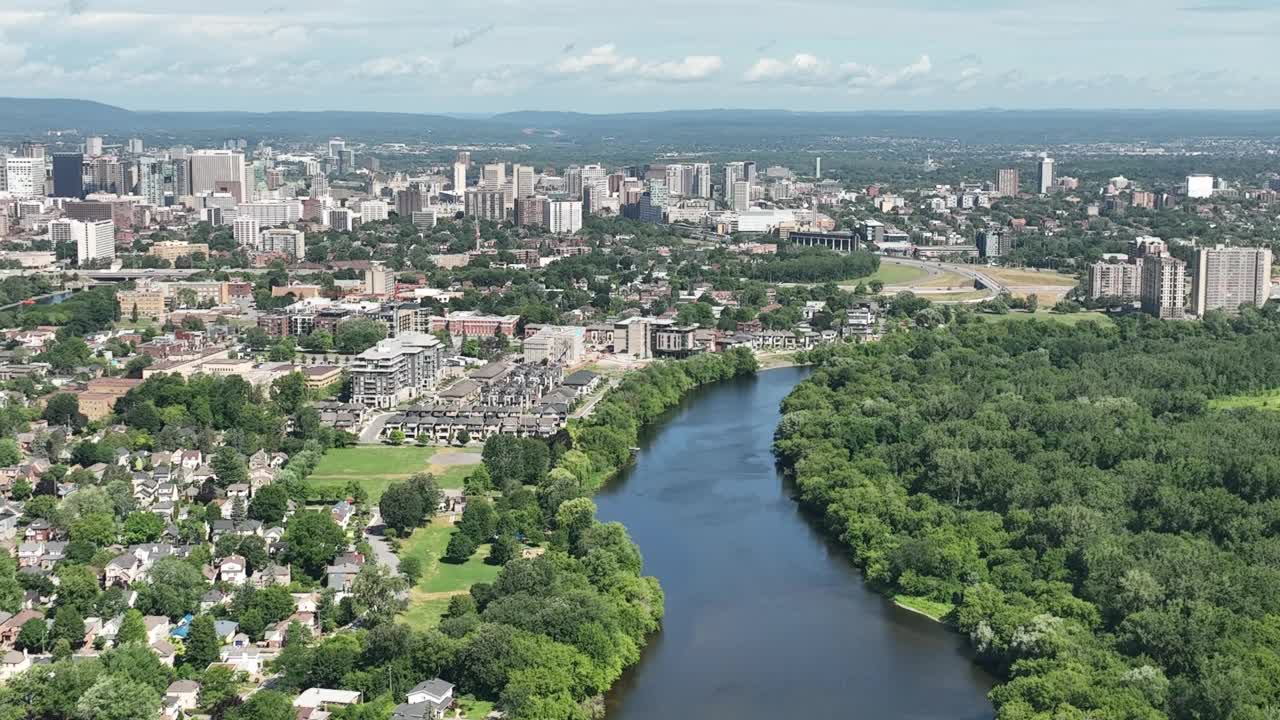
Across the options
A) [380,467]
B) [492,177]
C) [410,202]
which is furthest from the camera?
[492,177]

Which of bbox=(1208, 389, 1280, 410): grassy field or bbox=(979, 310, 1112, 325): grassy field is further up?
bbox=(979, 310, 1112, 325): grassy field

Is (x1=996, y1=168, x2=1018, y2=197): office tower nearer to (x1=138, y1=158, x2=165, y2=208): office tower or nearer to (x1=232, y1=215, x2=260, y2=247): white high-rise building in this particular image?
(x1=232, y1=215, x2=260, y2=247): white high-rise building

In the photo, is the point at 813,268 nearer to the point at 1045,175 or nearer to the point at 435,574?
the point at 435,574

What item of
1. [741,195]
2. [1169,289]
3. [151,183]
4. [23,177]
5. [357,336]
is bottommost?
[357,336]

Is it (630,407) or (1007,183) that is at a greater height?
(1007,183)

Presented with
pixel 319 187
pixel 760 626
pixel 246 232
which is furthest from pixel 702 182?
pixel 760 626

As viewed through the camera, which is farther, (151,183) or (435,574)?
(151,183)

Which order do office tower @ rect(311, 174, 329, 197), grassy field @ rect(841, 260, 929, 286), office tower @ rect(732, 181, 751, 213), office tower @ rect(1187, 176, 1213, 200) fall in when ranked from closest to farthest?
grassy field @ rect(841, 260, 929, 286), office tower @ rect(732, 181, 751, 213), office tower @ rect(311, 174, 329, 197), office tower @ rect(1187, 176, 1213, 200)

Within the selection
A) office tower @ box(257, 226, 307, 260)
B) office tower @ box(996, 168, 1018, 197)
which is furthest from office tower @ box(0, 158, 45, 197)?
office tower @ box(996, 168, 1018, 197)
